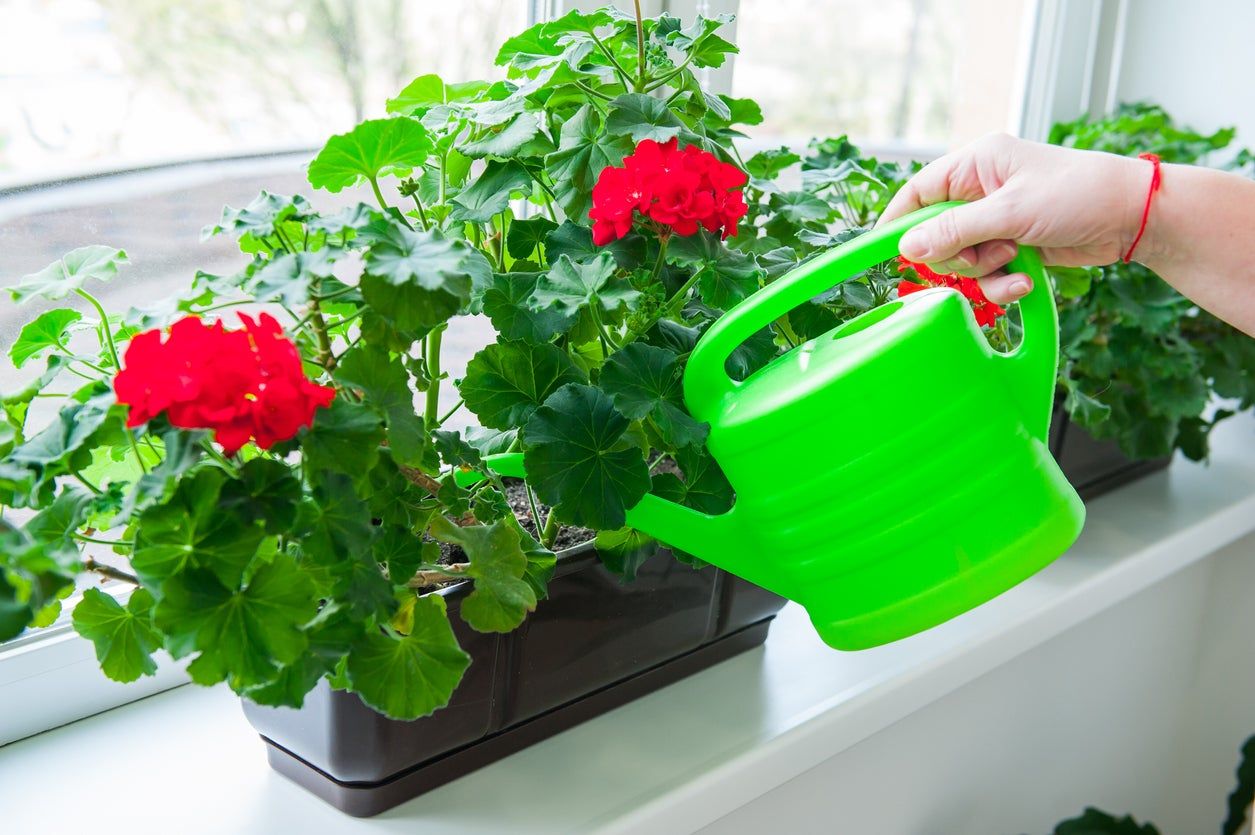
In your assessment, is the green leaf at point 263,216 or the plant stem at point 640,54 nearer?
the green leaf at point 263,216

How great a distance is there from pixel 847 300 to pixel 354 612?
418 mm

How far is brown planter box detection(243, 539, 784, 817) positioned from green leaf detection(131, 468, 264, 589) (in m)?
0.16

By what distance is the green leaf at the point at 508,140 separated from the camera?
0.70 m

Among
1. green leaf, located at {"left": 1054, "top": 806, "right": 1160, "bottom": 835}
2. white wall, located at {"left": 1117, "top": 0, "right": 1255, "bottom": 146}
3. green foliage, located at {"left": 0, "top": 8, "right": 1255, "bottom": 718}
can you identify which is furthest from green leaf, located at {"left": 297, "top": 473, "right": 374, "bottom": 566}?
white wall, located at {"left": 1117, "top": 0, "right": 1255, "bottom": 146}

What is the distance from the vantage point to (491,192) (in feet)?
2.39

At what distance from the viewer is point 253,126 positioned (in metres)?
0.86

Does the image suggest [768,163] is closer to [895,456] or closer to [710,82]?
[710,82]

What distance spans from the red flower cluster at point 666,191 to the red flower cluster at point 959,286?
0.57 feet

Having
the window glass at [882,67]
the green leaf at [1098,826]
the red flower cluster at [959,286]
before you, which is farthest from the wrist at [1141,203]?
the green leaf at [1098,826]

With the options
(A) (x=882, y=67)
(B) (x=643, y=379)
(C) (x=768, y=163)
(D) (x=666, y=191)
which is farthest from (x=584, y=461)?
(A) (x=882, y=67)

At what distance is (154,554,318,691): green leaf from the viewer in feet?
1.72

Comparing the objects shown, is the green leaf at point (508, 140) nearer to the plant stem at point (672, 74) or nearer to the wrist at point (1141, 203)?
the plant stem at point (672, 74)

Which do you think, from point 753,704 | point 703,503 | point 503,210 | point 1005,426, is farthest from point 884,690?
point 503,210

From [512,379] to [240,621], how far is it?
0.78ft
